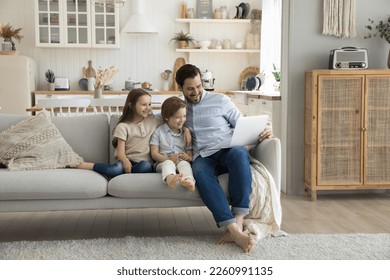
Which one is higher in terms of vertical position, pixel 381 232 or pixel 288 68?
pixel 288 68

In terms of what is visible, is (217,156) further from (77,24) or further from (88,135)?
(77,24)

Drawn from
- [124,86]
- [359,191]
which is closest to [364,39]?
[359,191]

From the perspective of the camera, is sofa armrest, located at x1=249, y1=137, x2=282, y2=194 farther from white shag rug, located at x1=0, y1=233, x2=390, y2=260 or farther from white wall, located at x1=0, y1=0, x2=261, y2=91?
white wall, located at x1=0, y1=0, x2=261, y2=91

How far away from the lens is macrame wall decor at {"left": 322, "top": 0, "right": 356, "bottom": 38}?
5.30 metres

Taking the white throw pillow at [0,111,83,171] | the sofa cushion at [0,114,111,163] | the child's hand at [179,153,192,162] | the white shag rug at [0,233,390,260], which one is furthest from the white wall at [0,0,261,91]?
the white shag rug at [0,233,390,260]

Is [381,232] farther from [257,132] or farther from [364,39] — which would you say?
[364,39]

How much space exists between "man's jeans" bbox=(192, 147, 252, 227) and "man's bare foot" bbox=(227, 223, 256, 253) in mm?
43

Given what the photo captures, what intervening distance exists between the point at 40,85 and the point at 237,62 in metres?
2.79

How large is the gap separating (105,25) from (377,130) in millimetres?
4364

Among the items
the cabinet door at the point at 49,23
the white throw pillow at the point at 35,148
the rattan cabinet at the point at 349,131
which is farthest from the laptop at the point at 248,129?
the cabinet door at the point at 49,23

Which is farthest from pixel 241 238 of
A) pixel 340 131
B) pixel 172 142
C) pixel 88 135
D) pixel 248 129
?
pixel 340 131

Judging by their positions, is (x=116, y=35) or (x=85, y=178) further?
(x=116, y=35)

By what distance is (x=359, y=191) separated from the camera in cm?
550

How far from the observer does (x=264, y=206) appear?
12.3 ft
